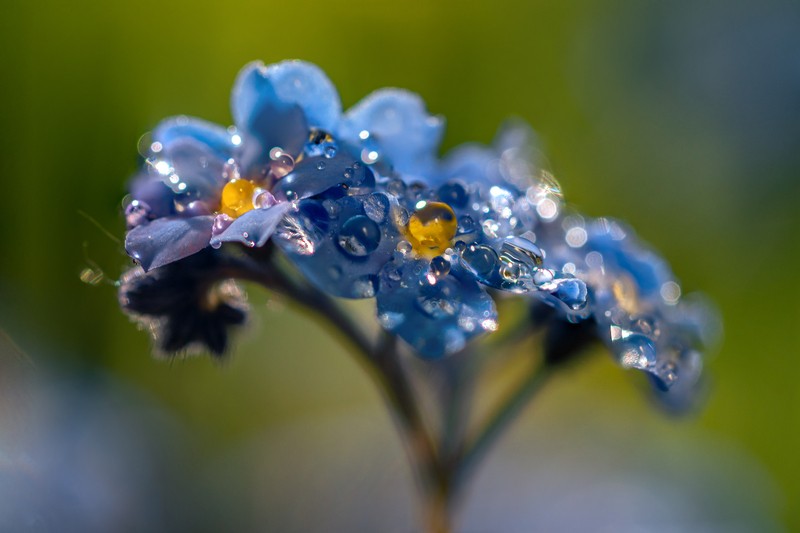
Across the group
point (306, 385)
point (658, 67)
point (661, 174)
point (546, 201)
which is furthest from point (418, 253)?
point (658, 67)

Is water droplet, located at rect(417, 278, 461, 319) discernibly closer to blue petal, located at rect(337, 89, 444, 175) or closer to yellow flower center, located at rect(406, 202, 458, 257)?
yellow flower center, located at rect(406, 202, 458, 257)

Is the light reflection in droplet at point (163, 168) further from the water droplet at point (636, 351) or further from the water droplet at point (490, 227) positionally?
the water droplet at point (636, 351)

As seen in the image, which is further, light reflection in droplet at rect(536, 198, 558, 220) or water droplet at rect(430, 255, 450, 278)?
light reflection in droplet at rect(536, 198, 558, 220)

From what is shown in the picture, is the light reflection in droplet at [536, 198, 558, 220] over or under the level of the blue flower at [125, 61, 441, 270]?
over

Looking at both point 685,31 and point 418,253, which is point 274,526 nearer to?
point 418,253

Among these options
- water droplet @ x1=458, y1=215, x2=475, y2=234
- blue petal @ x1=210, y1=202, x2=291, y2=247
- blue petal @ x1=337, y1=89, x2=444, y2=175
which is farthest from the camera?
blue petal @ x1=337, y1=89, x2=444, y2=175

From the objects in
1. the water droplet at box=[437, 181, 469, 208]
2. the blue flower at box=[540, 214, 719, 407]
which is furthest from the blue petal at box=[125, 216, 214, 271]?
the blue flower at box=[540, 214, 719, 407]

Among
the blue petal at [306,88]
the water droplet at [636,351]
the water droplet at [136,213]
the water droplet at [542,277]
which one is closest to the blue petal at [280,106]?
the blue petal at [306,88]
